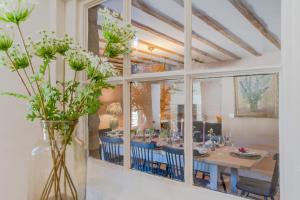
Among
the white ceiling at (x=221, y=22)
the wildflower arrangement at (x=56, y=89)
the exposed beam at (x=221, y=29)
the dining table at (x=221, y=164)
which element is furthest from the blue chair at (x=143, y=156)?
the exposed beam at (x=221, y=29)

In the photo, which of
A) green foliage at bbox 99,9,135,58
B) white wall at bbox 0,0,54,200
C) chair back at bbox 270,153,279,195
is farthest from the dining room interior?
white wall at bbox 0,0,54,200

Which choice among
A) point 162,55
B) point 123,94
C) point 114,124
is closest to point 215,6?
point 162,55

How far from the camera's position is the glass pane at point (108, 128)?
125cm

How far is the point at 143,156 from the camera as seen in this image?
1172mm

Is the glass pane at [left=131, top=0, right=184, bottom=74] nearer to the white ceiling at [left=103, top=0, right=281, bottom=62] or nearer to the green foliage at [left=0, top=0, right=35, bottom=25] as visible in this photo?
the white ceiling at [left=103, top=0, right=281, bottom=62]

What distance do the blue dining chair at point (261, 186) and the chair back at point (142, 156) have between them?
1.31 ft

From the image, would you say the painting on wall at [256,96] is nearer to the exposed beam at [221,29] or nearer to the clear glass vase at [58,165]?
the exposed beam at [221,29]

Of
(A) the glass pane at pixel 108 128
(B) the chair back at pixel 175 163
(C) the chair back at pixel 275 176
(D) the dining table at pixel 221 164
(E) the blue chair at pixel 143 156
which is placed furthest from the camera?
(A) the glass pane at pixel 108 128

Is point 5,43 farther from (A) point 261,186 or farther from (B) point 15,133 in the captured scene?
→ (A) point 261,186

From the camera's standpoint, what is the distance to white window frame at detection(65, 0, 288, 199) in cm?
86

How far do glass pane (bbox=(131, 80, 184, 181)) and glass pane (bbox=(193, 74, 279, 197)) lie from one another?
8cm

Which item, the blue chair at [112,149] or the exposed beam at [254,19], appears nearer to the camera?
the exposed beam at [254,19]

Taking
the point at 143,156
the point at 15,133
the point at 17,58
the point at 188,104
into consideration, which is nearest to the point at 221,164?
the point at 188,104

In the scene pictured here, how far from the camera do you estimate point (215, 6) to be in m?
0.96
